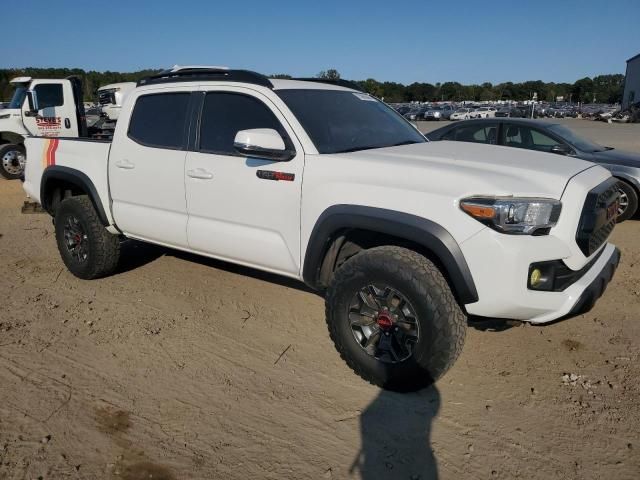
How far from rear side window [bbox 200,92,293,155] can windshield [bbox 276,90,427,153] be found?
192 mm

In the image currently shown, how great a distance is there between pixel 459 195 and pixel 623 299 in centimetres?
287

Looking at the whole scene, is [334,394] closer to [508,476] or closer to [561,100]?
[508,476]

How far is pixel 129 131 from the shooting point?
4.68 m

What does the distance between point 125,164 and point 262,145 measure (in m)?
1.76

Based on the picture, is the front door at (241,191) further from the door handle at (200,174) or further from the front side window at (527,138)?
the front side window at (527,138)

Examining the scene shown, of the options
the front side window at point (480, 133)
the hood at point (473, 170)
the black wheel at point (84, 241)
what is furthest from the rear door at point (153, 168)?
the front side window at point (480, 133)

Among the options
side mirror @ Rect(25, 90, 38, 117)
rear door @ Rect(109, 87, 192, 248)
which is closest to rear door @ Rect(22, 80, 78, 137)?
side mirror @ Rect(25, 90, 38, 117)

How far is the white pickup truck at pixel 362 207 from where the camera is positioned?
9.49 ft

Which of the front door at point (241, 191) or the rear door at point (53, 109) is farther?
the rear door at point (53, 109)

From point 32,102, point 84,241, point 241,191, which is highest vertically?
point 32,102

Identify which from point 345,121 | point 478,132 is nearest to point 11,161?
point 478,132

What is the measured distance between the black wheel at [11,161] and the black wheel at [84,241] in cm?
816

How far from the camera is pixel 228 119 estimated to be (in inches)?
158

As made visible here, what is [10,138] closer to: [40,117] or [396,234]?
[40,117]
